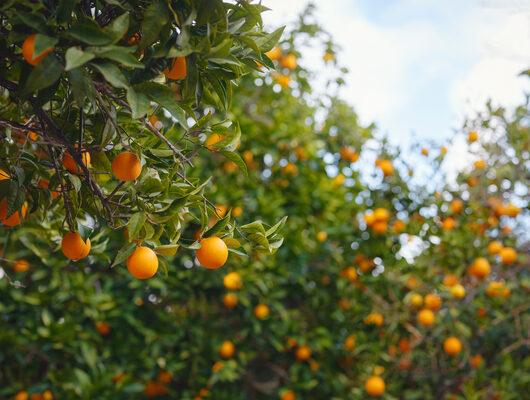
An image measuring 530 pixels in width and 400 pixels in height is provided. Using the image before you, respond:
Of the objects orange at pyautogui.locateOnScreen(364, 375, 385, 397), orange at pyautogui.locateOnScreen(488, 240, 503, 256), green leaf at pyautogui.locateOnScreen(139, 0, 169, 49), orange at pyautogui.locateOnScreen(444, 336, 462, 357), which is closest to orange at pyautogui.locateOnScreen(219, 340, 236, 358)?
orange at pyautogui.locateOnScreen(364, 375, 385, 397)

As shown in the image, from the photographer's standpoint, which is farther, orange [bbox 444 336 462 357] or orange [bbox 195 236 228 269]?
orange [bbox 444 336 462 357]

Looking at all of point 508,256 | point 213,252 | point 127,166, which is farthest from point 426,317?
point 127,166

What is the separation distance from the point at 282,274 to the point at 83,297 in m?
0.89

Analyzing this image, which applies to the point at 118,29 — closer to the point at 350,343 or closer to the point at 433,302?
the point at 433,302

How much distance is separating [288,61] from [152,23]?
2.48m

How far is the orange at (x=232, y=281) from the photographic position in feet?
9.05

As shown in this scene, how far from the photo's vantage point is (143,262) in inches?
43.0

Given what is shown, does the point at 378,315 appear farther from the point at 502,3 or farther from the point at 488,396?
the point at 502,3

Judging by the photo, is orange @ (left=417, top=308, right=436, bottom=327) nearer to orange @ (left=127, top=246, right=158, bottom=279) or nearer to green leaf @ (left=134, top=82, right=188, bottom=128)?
orange @ (left=127, top=246, right=158, bottom=279)

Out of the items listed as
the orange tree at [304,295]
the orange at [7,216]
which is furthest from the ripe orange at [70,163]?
the orange tree at [304,295]

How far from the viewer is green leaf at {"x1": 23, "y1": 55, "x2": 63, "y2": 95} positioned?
0.84 m

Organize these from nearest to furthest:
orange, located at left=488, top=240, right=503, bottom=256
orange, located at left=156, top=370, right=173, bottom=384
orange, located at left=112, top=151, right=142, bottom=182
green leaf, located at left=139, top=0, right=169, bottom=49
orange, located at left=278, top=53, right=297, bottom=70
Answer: green leaf, located at left=139, top=0, right=169, bottom=49, orange, located at left=112, top=151, right=142, bottom=182, orange, located at left=156, top=370, right=173, bottom=384, orange, located at left=488, top=240, right=503, bottom=256, orange, located at left=278, top=53, right=297, bottom=70

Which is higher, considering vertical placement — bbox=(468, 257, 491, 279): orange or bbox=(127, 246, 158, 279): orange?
bbox=(127, 246, 158, 279): orange

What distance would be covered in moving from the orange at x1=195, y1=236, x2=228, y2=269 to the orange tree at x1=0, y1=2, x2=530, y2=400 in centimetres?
160
